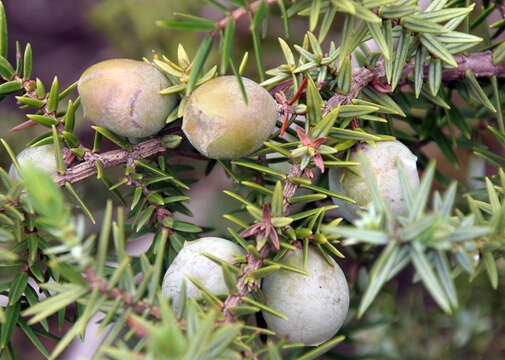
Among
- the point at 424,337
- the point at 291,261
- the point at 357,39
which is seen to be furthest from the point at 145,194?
the point at 424,337

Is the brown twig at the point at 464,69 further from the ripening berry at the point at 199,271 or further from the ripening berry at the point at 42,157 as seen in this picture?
the ripening berry at the point at 42,157

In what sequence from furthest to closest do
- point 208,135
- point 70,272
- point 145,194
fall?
→ point 145,194 → point 208,135 → point 70,272

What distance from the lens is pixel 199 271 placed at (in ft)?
1.84

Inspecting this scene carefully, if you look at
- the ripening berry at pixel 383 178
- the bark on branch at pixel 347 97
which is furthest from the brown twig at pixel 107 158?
the ripening berry at pixel 383 178

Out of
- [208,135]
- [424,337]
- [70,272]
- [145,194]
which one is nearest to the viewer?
[70,272]

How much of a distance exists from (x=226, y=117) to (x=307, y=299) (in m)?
0.24

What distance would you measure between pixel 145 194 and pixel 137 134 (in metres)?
0.10

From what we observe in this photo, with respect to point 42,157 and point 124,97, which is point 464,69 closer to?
point 124,97

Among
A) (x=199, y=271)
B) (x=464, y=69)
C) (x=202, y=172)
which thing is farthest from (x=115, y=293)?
(x=202, y=172)

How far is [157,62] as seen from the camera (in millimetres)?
586

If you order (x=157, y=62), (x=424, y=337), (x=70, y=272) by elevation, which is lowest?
(x=424, y=337)

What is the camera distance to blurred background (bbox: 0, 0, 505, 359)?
1.10 meters

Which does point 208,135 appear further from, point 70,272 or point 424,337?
point 424,337

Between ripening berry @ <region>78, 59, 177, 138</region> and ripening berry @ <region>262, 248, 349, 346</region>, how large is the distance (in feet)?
0.83
